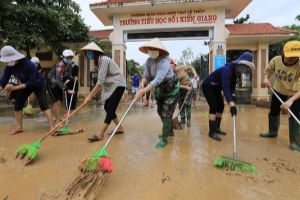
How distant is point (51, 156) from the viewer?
13.1 ft

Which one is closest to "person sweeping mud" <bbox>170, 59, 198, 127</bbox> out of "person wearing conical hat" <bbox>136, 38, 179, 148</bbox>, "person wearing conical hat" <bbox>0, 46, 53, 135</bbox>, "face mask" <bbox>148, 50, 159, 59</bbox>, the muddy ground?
the muddy ground

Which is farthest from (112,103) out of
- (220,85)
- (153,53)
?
(220,85)

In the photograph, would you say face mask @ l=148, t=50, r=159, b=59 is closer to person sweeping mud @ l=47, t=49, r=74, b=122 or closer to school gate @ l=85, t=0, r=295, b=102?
person sweeping mud @ l=47, t=49, r=74, b=122

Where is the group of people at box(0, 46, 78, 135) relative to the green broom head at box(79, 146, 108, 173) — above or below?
above

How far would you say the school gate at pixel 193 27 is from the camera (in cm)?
1360

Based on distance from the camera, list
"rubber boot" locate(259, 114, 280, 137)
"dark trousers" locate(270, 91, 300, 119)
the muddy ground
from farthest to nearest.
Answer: "rubber boot" locate(259, 114, 280, 137)
"dark trousers" locate(270, 91, 300, 119)
the muddy ground

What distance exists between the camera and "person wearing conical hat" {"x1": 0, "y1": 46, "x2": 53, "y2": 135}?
503 cm

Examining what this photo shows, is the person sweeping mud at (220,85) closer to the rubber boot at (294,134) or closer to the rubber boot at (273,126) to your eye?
the rubber boot at (273,126)

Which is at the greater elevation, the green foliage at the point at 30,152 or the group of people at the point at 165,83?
the group of people at the point at 165,83

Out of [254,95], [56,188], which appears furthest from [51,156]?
[254,95]

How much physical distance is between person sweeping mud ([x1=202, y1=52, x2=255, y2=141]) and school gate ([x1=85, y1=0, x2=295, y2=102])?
30.3 ft

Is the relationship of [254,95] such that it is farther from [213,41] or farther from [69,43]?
[69,43]

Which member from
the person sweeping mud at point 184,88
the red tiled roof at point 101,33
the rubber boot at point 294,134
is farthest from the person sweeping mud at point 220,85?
the red tiled roof at point 101,33

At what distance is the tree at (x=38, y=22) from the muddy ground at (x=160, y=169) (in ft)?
20.5
